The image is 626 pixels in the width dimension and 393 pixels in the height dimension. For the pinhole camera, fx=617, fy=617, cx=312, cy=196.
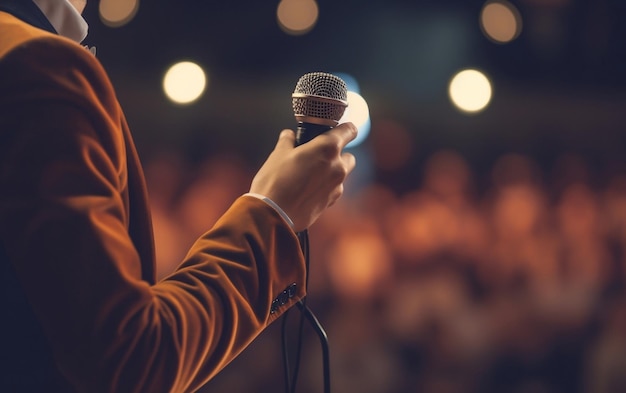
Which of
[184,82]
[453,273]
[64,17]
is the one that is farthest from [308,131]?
[184,82]

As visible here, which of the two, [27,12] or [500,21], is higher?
[500,21]

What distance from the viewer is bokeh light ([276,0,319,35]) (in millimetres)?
3857

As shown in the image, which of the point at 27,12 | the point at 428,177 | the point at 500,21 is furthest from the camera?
the point at 428,177

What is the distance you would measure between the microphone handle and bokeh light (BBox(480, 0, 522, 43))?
3.62m

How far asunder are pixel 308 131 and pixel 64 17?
27cm

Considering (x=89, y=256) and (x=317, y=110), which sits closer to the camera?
(x=89, y=256)

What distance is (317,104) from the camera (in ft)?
2.36

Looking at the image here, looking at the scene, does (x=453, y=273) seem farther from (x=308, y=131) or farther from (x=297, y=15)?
(x=308, y=131)

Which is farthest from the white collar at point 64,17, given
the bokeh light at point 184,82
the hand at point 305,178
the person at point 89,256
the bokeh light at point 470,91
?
the bokeh light at point 470,91

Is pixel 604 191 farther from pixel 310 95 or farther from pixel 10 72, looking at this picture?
pixel 10 72

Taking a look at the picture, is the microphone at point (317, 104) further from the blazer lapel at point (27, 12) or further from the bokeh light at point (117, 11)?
the bokeh light at point (117, 11)

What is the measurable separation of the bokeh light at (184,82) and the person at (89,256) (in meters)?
3.66

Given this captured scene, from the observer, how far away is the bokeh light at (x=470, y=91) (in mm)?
4277

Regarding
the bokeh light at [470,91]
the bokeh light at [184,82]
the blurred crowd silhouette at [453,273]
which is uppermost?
the bokeh light at [470,91]
